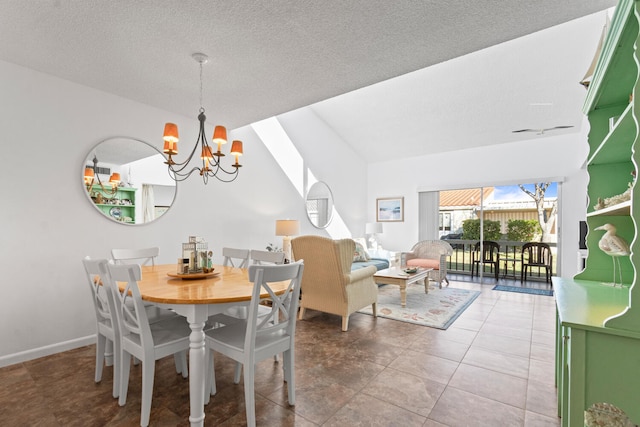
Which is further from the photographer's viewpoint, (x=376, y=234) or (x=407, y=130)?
(x=376, y=234)

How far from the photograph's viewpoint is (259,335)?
6.26ft

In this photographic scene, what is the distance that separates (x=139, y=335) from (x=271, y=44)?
7.33ft

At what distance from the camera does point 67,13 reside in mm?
1946

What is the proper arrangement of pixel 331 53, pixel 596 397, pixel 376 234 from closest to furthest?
1. pixel 596 397
2. pixel 331 53
3. pixel 376 234

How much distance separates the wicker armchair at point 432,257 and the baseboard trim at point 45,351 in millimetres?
4804

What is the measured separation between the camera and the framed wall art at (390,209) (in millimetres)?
7066

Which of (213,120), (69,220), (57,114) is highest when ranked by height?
(213,120)

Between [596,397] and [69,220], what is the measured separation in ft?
12.8

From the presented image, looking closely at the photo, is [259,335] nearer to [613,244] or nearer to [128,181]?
[613,244]

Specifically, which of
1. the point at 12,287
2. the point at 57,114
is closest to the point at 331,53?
the point at 57,114

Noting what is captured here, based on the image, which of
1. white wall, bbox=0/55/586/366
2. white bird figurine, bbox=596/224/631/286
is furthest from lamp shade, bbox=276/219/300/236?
white bird figurine, bbox=596/224/631/286

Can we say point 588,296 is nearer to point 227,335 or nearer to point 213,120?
point 227,335

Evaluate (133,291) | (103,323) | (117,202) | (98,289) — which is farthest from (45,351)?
(133,291)

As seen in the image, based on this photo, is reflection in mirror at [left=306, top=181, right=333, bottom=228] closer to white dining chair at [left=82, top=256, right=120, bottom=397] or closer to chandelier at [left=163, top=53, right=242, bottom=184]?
chandelier at [left=163, top=53, right=242, bottom=184]
